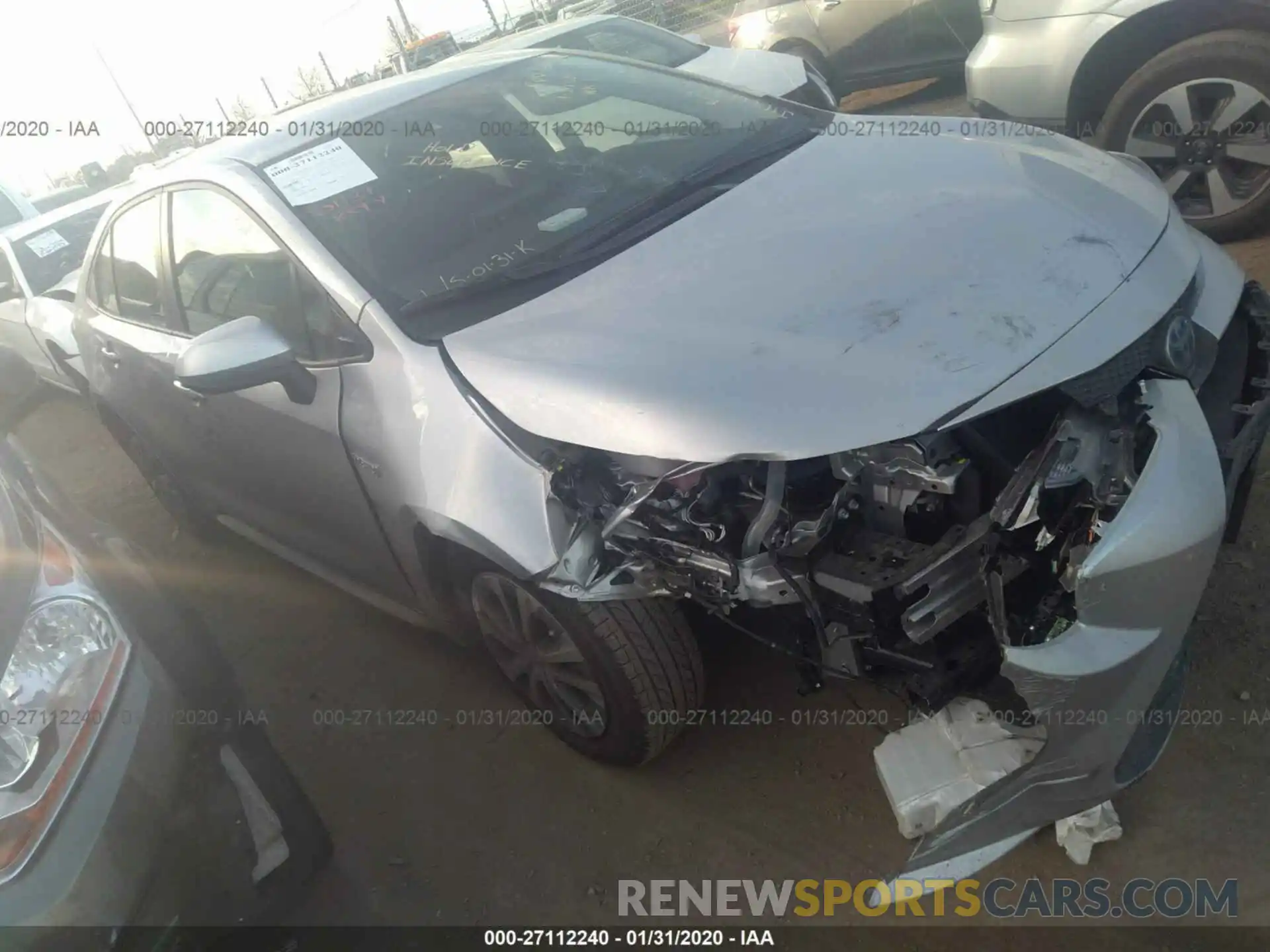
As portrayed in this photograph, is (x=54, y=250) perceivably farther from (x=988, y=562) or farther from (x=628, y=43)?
(x=988, y=562)

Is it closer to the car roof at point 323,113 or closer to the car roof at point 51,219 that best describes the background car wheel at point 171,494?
the car roof at point 323,113

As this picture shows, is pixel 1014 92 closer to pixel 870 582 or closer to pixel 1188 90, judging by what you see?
pixel 1188 90

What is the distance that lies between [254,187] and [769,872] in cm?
230

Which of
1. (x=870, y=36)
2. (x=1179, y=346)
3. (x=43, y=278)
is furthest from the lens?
(x=870, y=36)

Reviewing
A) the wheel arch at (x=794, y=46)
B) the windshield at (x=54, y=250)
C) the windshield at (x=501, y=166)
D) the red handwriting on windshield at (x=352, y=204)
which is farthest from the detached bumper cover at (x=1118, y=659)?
the windshield at (x=54, y=250)

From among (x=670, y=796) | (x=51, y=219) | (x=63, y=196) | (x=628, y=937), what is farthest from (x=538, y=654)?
(x=63, y=196)

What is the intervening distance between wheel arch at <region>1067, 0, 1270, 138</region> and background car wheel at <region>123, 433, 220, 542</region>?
4.29 meters

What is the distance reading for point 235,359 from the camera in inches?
88.0

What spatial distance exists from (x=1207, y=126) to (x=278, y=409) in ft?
12.5

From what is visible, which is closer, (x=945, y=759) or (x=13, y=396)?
(x=945, y=759)

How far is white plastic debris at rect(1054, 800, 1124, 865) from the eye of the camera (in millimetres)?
1912

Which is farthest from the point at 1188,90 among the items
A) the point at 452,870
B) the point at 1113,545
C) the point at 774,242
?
the point at 452,870

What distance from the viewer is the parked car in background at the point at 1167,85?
3521mm

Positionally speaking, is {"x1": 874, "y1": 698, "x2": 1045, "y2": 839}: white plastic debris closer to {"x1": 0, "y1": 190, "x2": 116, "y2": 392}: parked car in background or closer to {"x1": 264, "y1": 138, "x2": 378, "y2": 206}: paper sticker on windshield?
{"x1": 264, "y1": 138, "x2": 378, "y2": 206}: paper sticker on windshield
